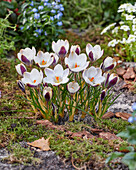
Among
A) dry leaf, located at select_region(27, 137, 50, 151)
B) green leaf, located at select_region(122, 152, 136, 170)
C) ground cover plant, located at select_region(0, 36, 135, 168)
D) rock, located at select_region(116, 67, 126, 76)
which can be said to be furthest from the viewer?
rock, located at select_region(116, 67, 126, 76)

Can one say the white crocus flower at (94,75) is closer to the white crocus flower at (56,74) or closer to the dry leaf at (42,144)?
the white crocus flower at (56,74)

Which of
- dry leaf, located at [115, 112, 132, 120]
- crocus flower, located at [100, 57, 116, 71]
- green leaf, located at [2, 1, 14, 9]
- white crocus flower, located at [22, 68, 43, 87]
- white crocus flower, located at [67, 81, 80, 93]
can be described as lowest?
dry leaf, located at [115, 112, 132, 120]

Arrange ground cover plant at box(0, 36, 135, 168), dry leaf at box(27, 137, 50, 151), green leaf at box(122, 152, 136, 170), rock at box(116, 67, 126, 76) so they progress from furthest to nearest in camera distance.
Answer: rock at box(116, 67, 126, 76)
dry leaf at box(27, 137, 50, 151)
ground cover plant at box(0, 36, 135, 168)
green leaf at box(122, 152, 136, 170)

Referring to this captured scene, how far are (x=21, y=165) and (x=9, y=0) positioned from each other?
276 centimetres

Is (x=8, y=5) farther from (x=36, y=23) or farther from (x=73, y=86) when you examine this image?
(x=73, y=86)

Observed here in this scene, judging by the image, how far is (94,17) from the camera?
15.8 ft

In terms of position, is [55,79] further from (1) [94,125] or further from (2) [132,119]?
(2) [132,119]

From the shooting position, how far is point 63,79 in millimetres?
1777

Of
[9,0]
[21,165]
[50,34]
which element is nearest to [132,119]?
[21,165]

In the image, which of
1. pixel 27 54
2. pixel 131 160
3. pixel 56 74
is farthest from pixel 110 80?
pixel 131 160

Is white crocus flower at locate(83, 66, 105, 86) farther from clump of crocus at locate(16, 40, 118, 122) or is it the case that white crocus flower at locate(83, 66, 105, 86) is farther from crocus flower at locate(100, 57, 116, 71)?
crocus flower at locate(100, 57, 116, 71)

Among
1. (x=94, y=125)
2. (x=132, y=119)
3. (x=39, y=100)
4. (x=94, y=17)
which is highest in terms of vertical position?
(x=94, y=17)

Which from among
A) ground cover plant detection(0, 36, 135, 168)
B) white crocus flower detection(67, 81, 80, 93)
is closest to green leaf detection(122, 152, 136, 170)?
ground cover plant detection(0, 36, 135, 168)

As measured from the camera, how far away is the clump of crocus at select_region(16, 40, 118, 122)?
70.7 inches
